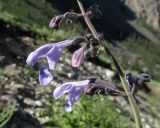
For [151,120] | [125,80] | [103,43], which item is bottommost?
[151,120]

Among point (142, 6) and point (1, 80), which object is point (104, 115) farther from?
point (142, 6)

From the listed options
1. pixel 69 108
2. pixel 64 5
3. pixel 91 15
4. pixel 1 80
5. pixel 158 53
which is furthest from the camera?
pixel 158 53

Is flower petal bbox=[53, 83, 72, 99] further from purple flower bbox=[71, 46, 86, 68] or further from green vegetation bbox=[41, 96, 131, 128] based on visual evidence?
green vegetation bbox=[41, 96, 131, 128]

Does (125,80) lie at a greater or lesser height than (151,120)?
greater

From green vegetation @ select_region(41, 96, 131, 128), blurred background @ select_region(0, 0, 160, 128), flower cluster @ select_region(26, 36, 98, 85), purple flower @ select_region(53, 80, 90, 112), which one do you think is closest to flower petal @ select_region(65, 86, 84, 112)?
purple flower @ select_region(53, 80, 90, 112)

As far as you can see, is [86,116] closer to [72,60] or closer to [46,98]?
[46,98]

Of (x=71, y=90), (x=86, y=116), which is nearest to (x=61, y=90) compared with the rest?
(x=71, y=90)

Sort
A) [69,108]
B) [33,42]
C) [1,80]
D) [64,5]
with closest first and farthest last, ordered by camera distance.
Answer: [69,108] → [1,80] → [33,42] → [64,5]

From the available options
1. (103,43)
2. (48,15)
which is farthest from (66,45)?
(48,15)
